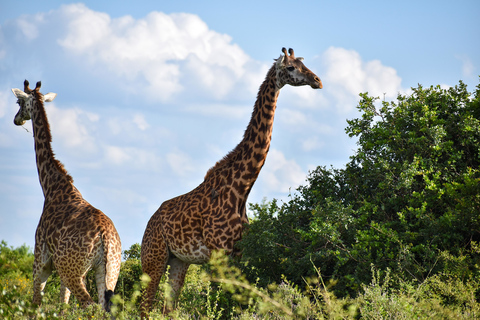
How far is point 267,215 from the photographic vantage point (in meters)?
9.85

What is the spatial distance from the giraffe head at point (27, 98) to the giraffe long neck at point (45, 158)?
99 mm

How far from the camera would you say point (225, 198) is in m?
9.69

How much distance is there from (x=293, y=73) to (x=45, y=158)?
598 cm

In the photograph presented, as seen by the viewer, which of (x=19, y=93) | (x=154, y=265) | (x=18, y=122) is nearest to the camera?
(x=154, y=265)

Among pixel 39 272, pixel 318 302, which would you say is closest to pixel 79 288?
pixel 39 272

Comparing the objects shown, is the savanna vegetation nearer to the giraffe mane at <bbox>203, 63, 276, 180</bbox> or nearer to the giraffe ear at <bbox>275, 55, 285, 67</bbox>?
the giraffe mane at <bbox>203, 63, 276, 180</bbox>

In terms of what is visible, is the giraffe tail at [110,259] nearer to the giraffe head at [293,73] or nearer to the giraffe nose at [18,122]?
the giraffe head at [293,73]

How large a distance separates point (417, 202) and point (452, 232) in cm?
75

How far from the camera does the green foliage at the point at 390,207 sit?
8.49m

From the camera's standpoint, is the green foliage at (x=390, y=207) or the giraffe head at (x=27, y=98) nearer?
the green foliage at (x=390, y=207)

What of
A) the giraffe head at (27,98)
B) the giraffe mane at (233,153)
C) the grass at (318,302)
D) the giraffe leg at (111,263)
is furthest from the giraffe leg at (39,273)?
the giraffe head at (27,98)

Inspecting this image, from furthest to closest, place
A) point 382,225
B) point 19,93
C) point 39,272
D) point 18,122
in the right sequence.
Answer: point 18,122
point 19,93
point 39,272
point 382,225

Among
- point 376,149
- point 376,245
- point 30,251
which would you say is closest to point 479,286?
point 376,245

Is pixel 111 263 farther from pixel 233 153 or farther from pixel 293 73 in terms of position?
→ pixel 293 73
